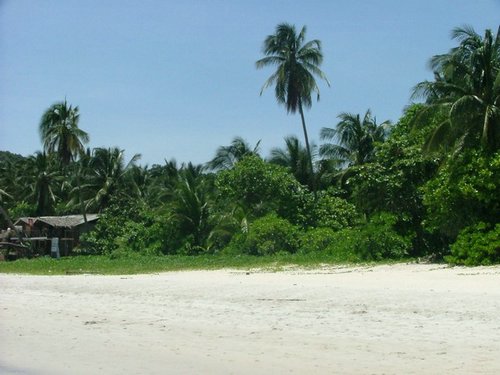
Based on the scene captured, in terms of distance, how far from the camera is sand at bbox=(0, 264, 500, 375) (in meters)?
8.77

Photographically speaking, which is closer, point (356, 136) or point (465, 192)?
point (465, 192)

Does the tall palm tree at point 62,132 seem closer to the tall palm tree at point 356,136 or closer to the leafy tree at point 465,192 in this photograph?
the tall palm tree at point 356,136

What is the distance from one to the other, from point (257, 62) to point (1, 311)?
92.3 feet

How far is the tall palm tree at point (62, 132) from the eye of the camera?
46.7 meters

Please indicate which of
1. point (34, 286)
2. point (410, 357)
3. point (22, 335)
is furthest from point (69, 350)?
point (34, 286)

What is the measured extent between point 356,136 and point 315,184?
12.9 feet

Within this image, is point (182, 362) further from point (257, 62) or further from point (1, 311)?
point (257, 62)

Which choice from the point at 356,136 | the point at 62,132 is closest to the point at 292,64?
the point at 356,136

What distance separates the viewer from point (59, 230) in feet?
171

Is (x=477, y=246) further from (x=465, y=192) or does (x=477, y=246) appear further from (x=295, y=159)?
(x=295, y=159)

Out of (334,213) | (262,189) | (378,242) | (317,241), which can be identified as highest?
(262,189)

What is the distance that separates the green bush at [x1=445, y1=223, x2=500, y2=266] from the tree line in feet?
0.14

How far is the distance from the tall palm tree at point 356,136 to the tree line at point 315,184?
0.07 metres

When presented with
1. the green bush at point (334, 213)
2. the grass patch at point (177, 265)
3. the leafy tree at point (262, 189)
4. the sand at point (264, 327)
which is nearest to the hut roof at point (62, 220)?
the grass patch at point (177, 265)
